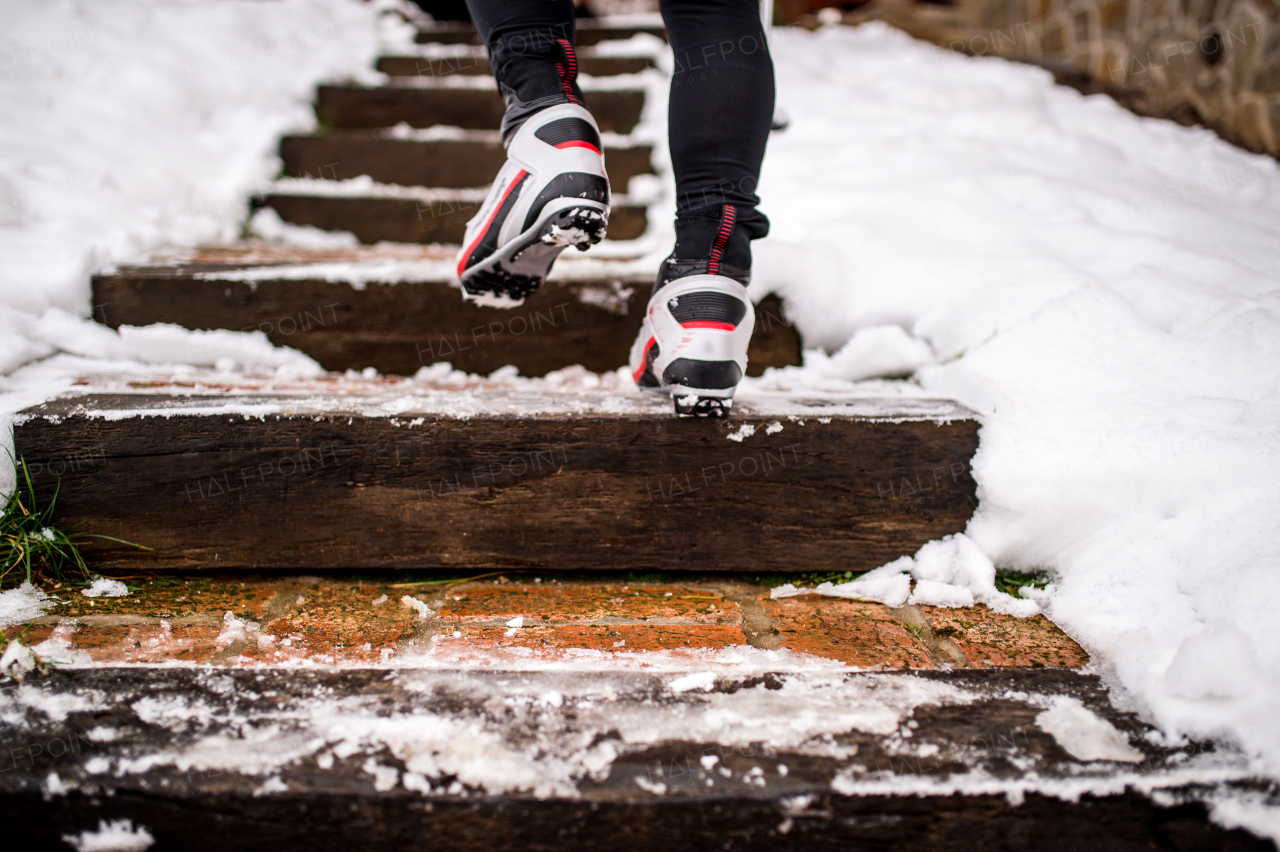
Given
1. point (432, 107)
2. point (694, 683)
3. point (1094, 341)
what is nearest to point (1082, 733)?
point (694, 683)

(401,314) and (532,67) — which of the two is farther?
(401,314)

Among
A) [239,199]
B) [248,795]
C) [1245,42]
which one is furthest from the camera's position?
[1245,42]

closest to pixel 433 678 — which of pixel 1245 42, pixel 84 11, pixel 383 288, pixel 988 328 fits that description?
pixel 383 288

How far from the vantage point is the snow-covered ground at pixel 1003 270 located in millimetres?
947

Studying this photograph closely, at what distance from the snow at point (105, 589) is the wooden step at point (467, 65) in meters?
2.33

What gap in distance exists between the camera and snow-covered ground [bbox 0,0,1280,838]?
0.95 meters

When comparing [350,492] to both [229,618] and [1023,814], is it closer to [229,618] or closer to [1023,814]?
[229,618]

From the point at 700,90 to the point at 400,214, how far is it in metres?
1.25

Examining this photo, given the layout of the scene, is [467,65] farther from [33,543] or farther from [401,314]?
[33,543]

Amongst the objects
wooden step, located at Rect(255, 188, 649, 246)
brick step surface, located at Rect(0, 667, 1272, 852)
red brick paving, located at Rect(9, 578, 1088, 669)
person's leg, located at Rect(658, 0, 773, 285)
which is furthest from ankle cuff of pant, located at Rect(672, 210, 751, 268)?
wooden step, located at Rect(255, 188, 649, 246)

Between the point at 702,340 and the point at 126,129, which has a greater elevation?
the point at 126,129

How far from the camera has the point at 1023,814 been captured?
670 mm

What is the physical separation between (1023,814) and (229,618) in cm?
103

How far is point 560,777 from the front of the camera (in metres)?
0.67
